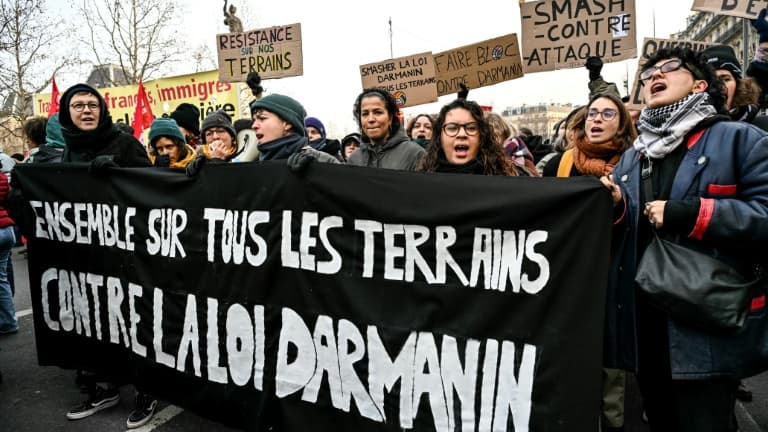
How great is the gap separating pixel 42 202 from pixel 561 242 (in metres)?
3.17

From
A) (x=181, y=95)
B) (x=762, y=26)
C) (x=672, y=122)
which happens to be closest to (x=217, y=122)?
(x=672, y=122)

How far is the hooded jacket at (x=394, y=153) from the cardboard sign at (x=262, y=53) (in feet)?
8.69

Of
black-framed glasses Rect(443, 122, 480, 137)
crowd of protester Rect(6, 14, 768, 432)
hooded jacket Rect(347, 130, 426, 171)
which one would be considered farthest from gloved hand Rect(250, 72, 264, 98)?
black-framed glasses Rect(443, 122, 480, 137)

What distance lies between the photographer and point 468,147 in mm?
2570

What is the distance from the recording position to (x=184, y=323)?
272 centimetres

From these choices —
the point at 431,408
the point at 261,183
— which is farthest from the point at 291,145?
the point at 431,408

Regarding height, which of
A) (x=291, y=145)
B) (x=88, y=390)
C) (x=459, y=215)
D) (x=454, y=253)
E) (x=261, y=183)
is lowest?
(x=88, y=390)

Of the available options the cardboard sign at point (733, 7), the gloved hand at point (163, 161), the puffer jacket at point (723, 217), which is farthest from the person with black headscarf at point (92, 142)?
the cardboard sign at point (733, 7)

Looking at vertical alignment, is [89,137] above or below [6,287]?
above

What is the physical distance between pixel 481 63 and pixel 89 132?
3.95 m

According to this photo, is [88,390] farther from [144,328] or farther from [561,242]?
[561,242]

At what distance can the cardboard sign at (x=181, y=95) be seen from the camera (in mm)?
8273

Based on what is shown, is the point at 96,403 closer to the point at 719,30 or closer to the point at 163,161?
the point at 163,161

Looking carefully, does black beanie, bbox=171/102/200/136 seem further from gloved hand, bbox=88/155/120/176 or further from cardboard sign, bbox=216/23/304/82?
gloved hand, bbox=88/155/120/176
